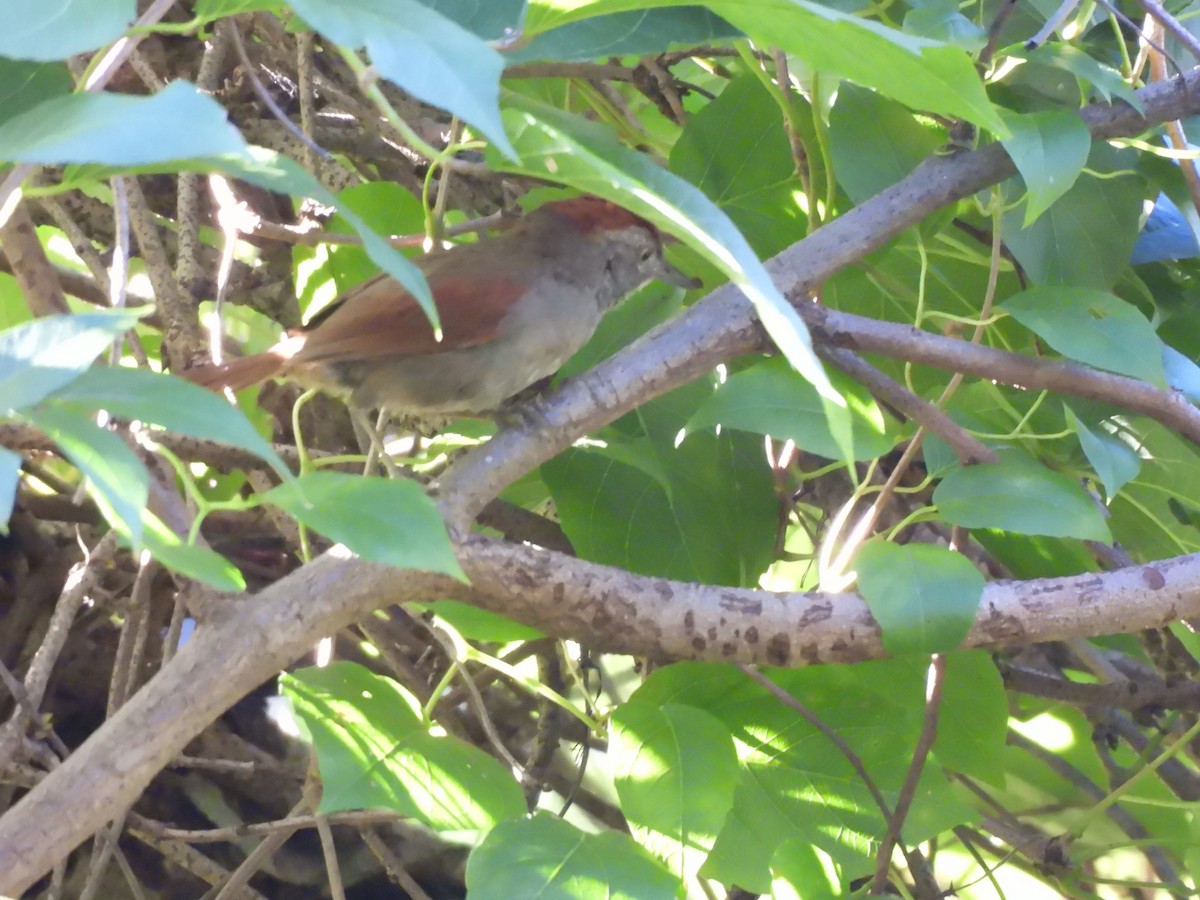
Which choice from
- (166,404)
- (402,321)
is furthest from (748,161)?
(166,404)

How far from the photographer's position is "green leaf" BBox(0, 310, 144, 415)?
1.77 ft

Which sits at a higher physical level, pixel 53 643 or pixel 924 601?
pixel 924 601

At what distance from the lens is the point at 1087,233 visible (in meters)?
1.62

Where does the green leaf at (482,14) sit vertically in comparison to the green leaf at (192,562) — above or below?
above

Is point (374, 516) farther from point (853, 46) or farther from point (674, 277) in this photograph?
point (674, 277)

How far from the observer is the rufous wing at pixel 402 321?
1994 mm

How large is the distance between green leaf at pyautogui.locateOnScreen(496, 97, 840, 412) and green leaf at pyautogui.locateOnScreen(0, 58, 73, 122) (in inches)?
15.1

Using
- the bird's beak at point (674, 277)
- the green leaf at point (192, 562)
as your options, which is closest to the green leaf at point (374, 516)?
the green leaf at point (192, 562)

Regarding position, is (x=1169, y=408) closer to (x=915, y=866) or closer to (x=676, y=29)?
(x=915, y=866)

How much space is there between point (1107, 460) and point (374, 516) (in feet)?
3.26

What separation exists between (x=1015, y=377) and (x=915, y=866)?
0.77 meters

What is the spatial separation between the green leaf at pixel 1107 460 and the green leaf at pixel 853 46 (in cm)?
55

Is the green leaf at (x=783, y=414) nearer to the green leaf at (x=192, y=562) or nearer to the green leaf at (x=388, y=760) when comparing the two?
the green leaf at (x=388, y=760)

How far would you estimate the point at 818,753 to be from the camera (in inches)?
57.4
